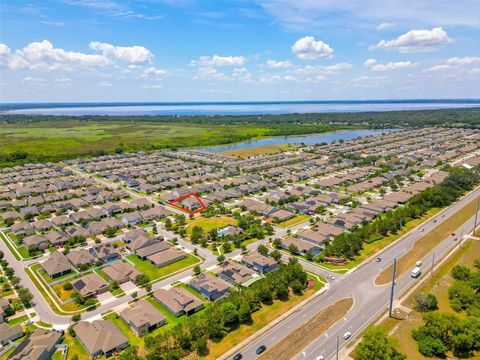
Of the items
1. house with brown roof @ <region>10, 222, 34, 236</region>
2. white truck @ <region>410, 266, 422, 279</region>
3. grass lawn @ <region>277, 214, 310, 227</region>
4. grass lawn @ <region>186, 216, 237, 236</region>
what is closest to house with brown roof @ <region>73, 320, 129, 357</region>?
grass lawn @ <region>186, 216, 237, 236</region>

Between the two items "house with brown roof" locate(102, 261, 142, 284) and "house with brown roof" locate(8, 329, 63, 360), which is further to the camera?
"house with brown roof" locate(102, 261, 142, 284)

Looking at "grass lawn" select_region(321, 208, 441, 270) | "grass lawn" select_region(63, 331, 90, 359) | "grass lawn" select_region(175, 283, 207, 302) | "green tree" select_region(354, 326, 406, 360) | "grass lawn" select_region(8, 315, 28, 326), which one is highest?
"green tree" select_region(354, 326, 406, 360)

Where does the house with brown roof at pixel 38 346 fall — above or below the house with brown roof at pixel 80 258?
below

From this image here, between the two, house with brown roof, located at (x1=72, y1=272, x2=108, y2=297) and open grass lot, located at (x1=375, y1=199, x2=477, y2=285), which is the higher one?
open grass lot, located at (x1=375, y1=199, x2=477, y2=285)

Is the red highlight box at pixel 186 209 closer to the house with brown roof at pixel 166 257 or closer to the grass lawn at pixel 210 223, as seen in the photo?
the grass lawn at pixel 210 223

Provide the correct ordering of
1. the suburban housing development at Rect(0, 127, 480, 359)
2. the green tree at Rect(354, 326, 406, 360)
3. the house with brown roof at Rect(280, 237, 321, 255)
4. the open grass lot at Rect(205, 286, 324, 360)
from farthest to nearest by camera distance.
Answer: the house with brown roof at Rect(280, 237, 321, 255) < the suburban housing development at Rect(0, 127, 480, 359) < the open grass lot at Rect(205, 286, 324, 360) < the green tree at Rect(354, 326, 406, 360)

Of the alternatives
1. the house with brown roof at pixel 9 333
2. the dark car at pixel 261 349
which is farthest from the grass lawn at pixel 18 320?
the dark car at pixel 261 349

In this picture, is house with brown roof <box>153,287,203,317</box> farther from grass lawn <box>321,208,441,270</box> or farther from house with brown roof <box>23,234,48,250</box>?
house with brown roof <box>23,234,48,250</box>
